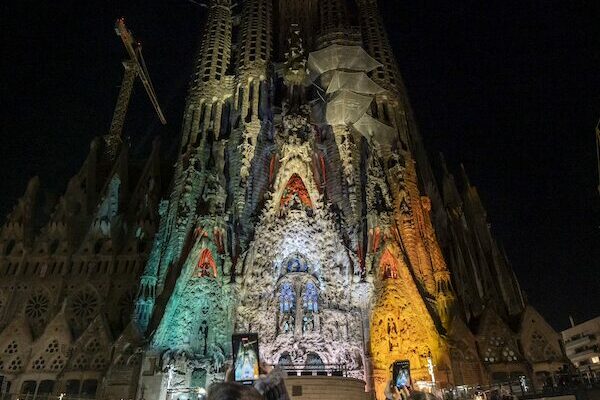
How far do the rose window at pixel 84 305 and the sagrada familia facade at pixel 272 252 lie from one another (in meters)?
0.09

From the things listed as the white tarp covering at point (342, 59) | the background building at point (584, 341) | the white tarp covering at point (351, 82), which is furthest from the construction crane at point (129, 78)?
the background building at point (584, 341)

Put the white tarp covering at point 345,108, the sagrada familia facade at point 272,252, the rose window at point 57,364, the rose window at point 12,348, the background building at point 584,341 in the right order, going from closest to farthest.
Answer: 1. the sagrada familia facade at point 272,252
2. the rose window at point 57,364
3. the rose window at point 12,348
4. the white tarp covering at point 345,108
5. the background building at point 584,341

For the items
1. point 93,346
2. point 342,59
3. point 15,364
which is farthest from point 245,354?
point 342,59

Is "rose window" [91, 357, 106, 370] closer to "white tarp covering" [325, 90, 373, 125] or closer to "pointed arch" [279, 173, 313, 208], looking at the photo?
"pointed arch" [279, 173, 313, 208]

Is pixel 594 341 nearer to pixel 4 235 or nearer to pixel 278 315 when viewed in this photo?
pixel 278 315

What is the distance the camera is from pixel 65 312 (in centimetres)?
2598

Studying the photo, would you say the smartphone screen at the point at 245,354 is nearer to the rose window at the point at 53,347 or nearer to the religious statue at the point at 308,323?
the religious statue at the point at 308,323

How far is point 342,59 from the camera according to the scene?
3050 cm

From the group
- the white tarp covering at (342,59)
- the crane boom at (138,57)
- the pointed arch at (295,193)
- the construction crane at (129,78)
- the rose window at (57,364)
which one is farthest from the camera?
the crane boom at (138,57)

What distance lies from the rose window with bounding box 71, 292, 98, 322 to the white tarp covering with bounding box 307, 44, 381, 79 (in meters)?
20.8

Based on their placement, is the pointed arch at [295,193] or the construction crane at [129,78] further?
the construction crane at [129,78]

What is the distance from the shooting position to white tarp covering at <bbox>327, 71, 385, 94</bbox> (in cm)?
3012

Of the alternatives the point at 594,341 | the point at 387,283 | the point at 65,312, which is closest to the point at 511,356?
the point at 387,283

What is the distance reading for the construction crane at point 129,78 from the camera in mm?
43597
